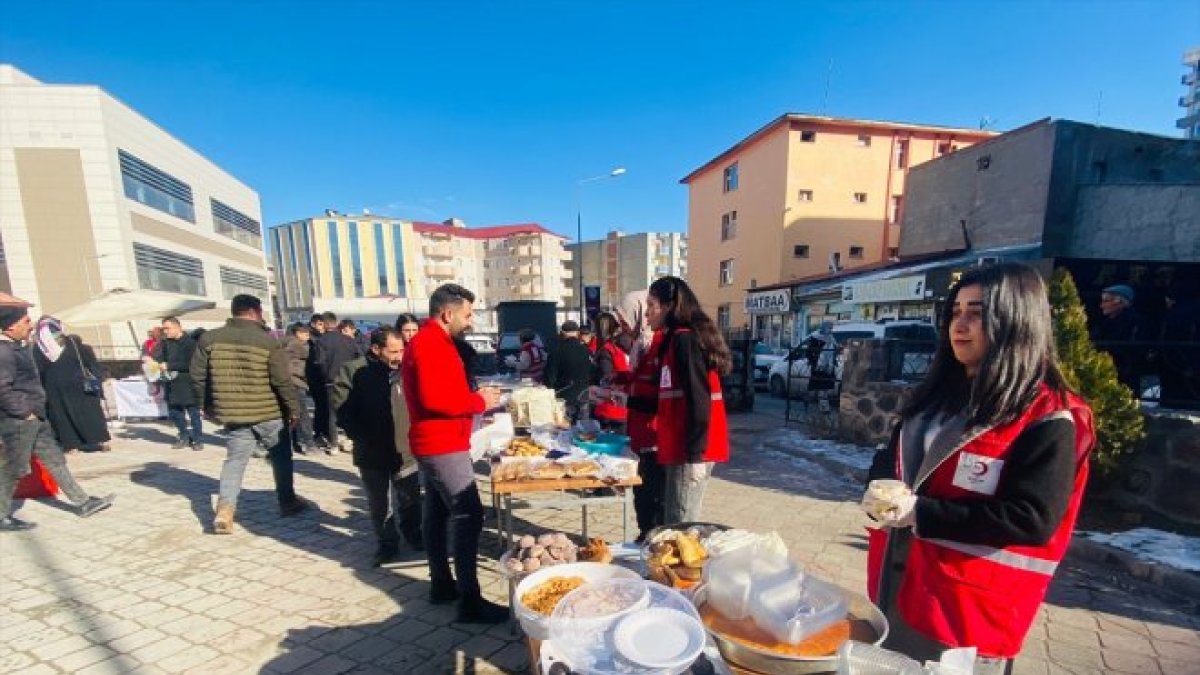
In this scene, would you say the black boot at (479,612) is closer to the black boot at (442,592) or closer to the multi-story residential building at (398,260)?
the black boot at (442,592)

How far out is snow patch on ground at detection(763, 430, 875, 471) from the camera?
6003mm

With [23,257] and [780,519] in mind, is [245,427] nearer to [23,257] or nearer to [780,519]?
[780,519]

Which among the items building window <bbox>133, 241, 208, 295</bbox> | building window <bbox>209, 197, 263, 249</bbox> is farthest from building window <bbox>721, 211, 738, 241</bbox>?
building window <bbox>209, 197, 263, 249</bbox>

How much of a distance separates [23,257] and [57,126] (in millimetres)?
5456

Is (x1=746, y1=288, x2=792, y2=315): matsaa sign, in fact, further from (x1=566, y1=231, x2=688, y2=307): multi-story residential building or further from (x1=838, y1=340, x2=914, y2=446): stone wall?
(x1=566, y1=231, x2=688, y2=307): multi-story residential building

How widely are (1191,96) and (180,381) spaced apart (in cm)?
8368

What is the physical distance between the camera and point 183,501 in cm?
523

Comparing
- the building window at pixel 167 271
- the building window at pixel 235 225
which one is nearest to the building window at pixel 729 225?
the building window at pixel 167 271

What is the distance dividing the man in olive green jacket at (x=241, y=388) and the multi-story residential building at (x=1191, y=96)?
77337 mm

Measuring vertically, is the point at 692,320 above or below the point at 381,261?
below

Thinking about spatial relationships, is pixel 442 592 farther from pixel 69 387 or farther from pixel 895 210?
pixel 895 210

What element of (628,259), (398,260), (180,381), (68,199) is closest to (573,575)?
(180,381)

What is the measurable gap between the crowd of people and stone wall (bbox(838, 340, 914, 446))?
2.35 metres

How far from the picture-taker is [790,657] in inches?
46.2
